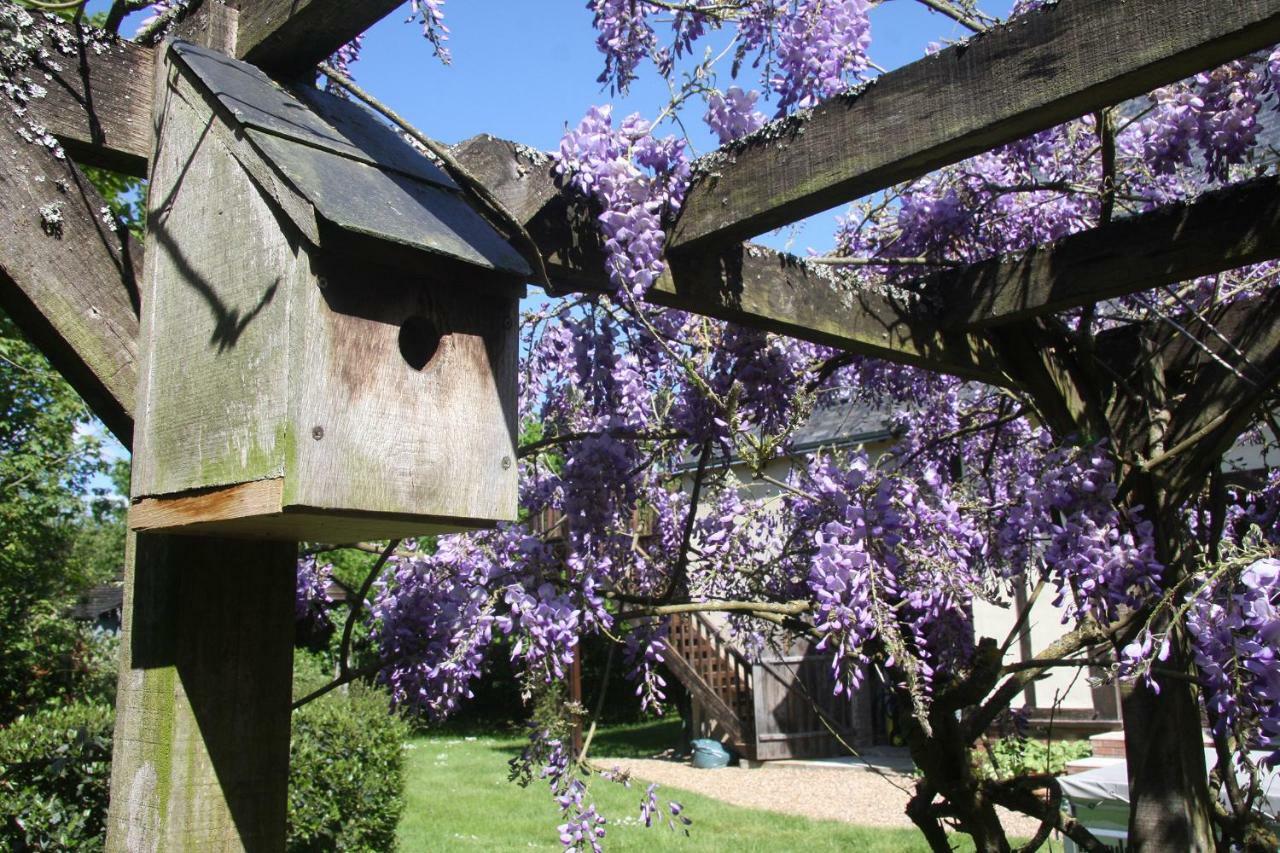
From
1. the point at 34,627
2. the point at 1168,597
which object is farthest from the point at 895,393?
the point at 34,627

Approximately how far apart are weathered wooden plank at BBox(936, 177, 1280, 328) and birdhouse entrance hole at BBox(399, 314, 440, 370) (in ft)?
5.74

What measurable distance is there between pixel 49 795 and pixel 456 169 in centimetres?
438

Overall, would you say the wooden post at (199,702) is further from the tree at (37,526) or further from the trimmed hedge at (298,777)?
the tree at (37,526)

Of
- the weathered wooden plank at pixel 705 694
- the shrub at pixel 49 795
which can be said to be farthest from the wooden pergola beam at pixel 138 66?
the weathered wooden plank at pixel 705 694

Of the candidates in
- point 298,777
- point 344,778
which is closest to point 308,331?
point 298,777

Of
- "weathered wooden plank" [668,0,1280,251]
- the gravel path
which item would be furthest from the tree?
"weathered wooden plank" [668,0,1280,251]

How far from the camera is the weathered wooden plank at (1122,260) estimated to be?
2459 mm

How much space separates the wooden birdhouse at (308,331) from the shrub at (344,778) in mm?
4961

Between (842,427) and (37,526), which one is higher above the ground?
(842,427)

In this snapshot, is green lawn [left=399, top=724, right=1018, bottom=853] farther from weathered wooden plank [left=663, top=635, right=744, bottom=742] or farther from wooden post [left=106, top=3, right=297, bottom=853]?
wooden post [left=106, top=3, right=297, bottom=853]

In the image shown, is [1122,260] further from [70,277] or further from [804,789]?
[804,789]

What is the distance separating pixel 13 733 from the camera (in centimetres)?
514

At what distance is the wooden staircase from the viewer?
12570 mm

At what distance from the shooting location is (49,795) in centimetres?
484
